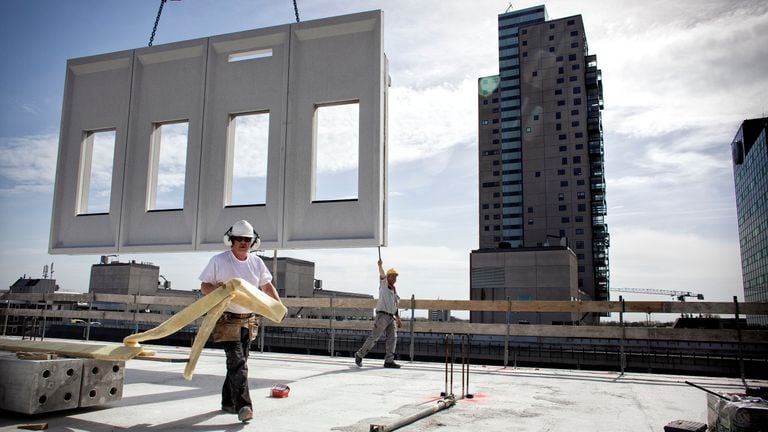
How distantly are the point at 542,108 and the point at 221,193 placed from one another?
109 metres

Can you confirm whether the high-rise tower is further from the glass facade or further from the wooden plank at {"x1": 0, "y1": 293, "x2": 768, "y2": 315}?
the wooden plank at {"x1": 0, "y1": 293, "x2": 768, "y2": 315}

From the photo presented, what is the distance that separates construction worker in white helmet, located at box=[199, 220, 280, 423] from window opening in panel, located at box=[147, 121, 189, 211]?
5925mm

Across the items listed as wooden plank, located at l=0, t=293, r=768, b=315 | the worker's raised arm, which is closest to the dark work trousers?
the worker's raised arm

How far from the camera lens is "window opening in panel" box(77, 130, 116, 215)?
1134cm

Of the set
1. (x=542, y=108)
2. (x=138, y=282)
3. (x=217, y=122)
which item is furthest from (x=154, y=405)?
(x=542, y=108)

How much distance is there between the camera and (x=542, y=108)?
11069cm

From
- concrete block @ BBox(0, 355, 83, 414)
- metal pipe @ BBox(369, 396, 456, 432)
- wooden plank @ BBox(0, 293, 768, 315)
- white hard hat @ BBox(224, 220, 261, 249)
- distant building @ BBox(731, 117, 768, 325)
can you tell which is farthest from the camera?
distant building @ BBox(731, 117, 768, 325)

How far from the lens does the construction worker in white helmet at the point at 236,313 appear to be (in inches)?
186

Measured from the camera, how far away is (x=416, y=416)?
15.0ft

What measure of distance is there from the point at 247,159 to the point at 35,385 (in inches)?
256

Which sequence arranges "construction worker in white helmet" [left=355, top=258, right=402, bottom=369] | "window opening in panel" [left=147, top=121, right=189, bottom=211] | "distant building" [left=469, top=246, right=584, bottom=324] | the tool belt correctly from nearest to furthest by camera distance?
the tool belt, "construction worker in white helmet" [left=355, top=258, right=402, bottom=369], "window opening in panel" [left=147, top=121, right=189, bottom=211], "distant building" [left=469, top=246, right=584, bottom=324]

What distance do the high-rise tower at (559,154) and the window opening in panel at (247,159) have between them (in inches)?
3643

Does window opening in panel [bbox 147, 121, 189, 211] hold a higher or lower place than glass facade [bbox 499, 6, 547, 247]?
lower

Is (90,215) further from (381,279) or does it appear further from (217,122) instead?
(381,279)
